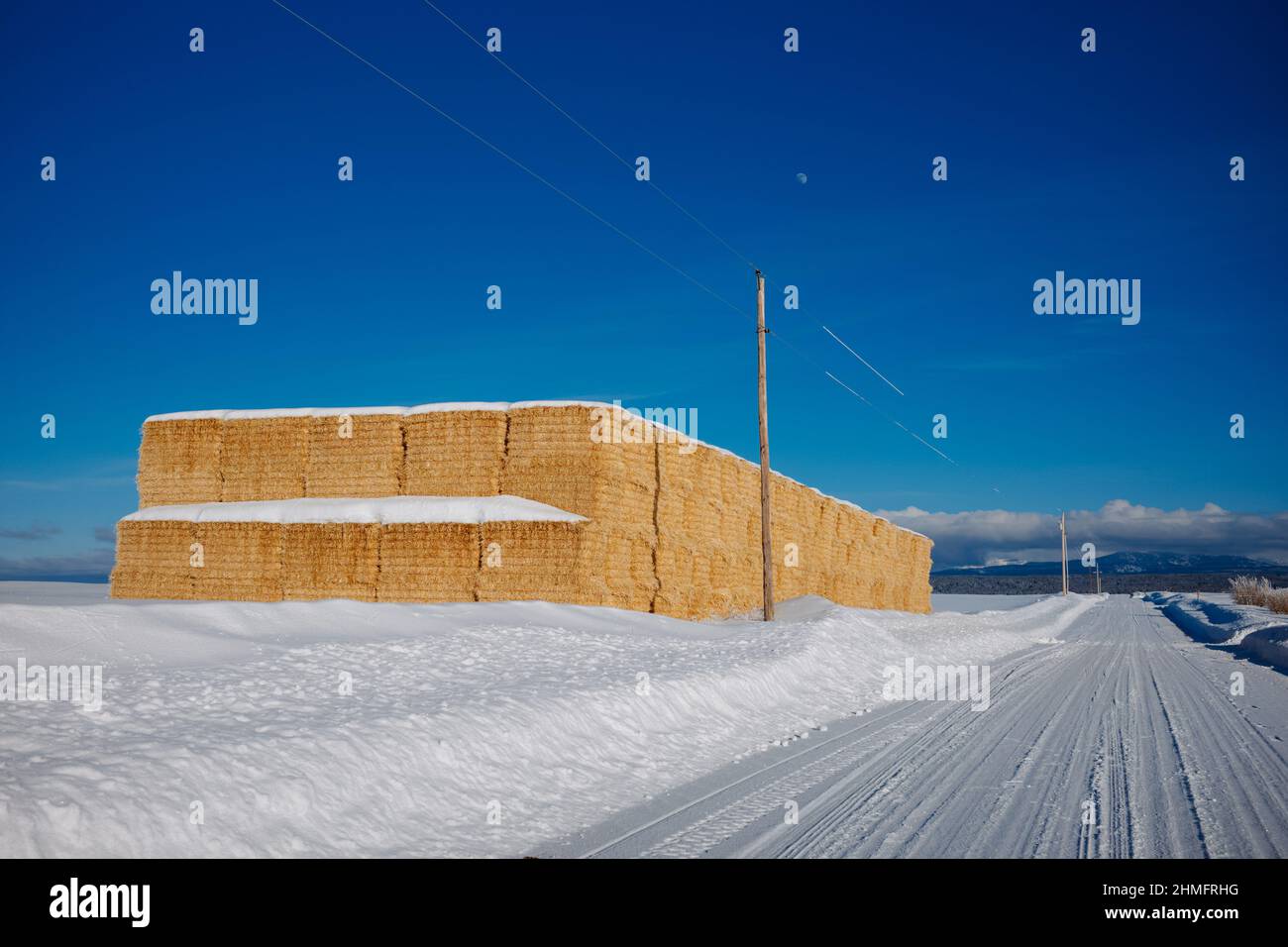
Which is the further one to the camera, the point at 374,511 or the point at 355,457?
the point at 355,457

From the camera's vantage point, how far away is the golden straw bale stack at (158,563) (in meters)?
23.3

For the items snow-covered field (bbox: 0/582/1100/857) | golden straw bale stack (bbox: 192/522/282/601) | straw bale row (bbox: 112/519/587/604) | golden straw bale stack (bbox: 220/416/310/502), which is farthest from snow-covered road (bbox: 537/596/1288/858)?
golden straw bale stack (bbox: 220/416/310/502)

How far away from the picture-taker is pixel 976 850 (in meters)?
5.82

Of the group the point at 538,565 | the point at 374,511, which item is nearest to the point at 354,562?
the point at 374,511

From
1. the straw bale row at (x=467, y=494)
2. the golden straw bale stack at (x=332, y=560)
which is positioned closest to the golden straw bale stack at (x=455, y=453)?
the straw bale row at (x=467, y=494)

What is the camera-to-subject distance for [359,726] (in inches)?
296

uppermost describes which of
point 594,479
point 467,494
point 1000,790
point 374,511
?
point 594,479

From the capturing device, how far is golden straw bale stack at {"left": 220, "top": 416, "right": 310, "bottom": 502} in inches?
945

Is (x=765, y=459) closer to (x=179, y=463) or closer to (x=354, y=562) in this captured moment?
(x=354, y=562)

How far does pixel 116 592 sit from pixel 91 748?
20.0 metres

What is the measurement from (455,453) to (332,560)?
3.73 m
